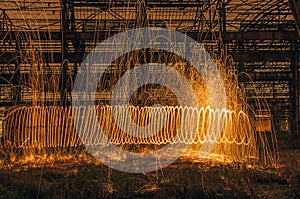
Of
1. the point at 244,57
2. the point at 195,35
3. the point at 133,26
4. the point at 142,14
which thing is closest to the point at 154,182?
the point at 195,35

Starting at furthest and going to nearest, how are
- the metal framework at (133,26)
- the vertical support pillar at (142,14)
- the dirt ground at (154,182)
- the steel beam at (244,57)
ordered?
the steel beam at (244,57) → the metal framework at (133,26) → the vertical support pillar at (142,14) → the dirt ground at (154,182)

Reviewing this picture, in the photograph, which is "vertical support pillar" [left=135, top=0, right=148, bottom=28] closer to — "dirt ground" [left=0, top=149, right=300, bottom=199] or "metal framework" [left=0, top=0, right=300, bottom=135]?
"metal framework" [left=0, top=0, right=300, bottom=135]

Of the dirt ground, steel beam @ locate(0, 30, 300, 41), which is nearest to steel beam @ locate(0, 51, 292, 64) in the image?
steel beam @ locate(0, 30, 300, 41)

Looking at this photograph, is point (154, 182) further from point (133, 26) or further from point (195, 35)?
point (133, 26)

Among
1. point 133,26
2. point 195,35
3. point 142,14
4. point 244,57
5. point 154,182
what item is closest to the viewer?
point 154,182

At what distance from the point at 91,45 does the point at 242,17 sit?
8560 mm

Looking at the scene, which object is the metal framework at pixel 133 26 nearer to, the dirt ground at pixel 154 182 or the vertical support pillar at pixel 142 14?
the vertical support pillar at pixel 142 14

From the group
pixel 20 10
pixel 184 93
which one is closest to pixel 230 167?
pixel 184 93

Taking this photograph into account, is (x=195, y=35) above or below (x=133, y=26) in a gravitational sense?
below

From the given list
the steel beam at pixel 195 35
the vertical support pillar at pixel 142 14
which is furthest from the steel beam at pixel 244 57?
the vertical support pillar at pixel 142 14

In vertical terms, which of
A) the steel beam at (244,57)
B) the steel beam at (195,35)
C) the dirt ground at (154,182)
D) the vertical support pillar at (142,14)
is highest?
the vertical support pillar at (142,14)

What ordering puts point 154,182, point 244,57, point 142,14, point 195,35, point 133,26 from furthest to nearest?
point 133,26 < point 244,57 < point 142,14 < point 195,35 < point 154,182

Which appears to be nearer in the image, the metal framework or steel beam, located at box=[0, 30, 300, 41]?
steel beam, located at box=[0, 30, 300, 41]

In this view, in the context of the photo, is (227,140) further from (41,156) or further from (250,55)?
(250,55)
